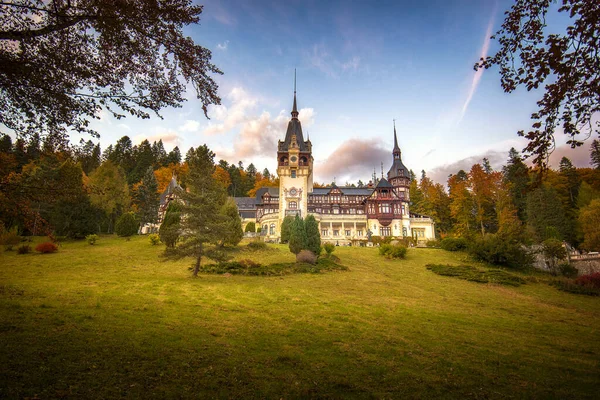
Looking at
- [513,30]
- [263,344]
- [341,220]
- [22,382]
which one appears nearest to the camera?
A: [22,382]

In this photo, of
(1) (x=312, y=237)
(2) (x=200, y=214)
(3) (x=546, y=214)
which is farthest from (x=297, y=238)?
(3) (x=546, y=214)

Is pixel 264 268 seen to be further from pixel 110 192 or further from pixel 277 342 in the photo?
pixel 110 192

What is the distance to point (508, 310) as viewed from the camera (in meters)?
16.8

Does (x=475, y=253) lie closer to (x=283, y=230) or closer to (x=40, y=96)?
(x=283, y=230)

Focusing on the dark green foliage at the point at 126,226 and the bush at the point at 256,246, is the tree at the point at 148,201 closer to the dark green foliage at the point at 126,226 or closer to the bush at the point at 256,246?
the dark green foliage at the point at 126,226

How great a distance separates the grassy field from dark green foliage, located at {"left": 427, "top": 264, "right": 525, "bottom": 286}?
610cm

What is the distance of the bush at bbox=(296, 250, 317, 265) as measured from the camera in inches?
1123

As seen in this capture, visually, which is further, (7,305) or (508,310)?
(508,310)

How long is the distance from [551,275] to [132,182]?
83.8m

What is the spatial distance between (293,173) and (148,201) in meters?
28.5

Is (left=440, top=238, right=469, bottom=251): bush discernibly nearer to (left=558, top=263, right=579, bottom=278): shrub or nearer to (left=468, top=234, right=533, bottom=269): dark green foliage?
(left=468, top=234, right=533, bottom=269): dark green foliage

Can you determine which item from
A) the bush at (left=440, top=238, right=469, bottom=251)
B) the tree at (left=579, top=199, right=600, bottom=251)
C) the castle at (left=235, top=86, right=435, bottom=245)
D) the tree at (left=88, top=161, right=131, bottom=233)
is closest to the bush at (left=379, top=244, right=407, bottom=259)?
the bush at (left=440, top=238, right=469, bottom=251)

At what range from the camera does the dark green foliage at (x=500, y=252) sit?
1234 inches

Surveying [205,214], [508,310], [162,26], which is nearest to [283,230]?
[205,214]
